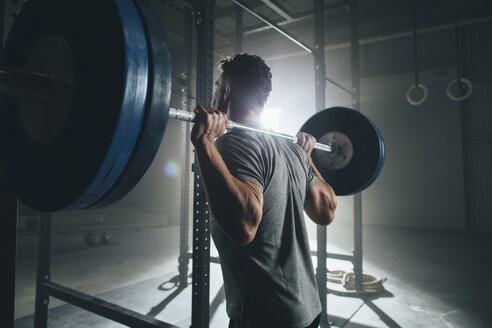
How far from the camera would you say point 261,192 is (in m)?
0.87

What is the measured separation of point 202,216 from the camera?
128 cm

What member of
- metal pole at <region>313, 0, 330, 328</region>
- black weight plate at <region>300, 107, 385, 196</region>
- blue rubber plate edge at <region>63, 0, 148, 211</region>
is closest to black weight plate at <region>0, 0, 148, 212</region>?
blue rubber plate edge at <region>63, 0, 148, 211</region>

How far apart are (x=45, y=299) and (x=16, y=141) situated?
127cm

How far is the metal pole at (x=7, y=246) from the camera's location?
971 millimetres

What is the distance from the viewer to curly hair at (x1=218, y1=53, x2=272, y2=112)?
109 cm

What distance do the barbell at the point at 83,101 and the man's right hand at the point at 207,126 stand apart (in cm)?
5

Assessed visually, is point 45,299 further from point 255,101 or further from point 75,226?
point 75,226

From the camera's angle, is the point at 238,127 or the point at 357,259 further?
the point at 357,259

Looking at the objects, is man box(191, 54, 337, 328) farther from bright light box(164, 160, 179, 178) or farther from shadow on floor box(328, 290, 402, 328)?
bright light box(164, 160, 179, 178)

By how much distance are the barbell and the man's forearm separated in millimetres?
166

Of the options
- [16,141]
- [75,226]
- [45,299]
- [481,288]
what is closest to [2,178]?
[16,141]

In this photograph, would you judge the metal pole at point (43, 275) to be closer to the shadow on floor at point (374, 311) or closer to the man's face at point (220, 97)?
the man's face at point (220, 97)

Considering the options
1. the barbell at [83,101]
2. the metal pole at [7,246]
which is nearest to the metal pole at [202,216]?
the barbell at [83,101]

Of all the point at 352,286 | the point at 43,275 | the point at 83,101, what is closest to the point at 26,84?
the point at 83,101
